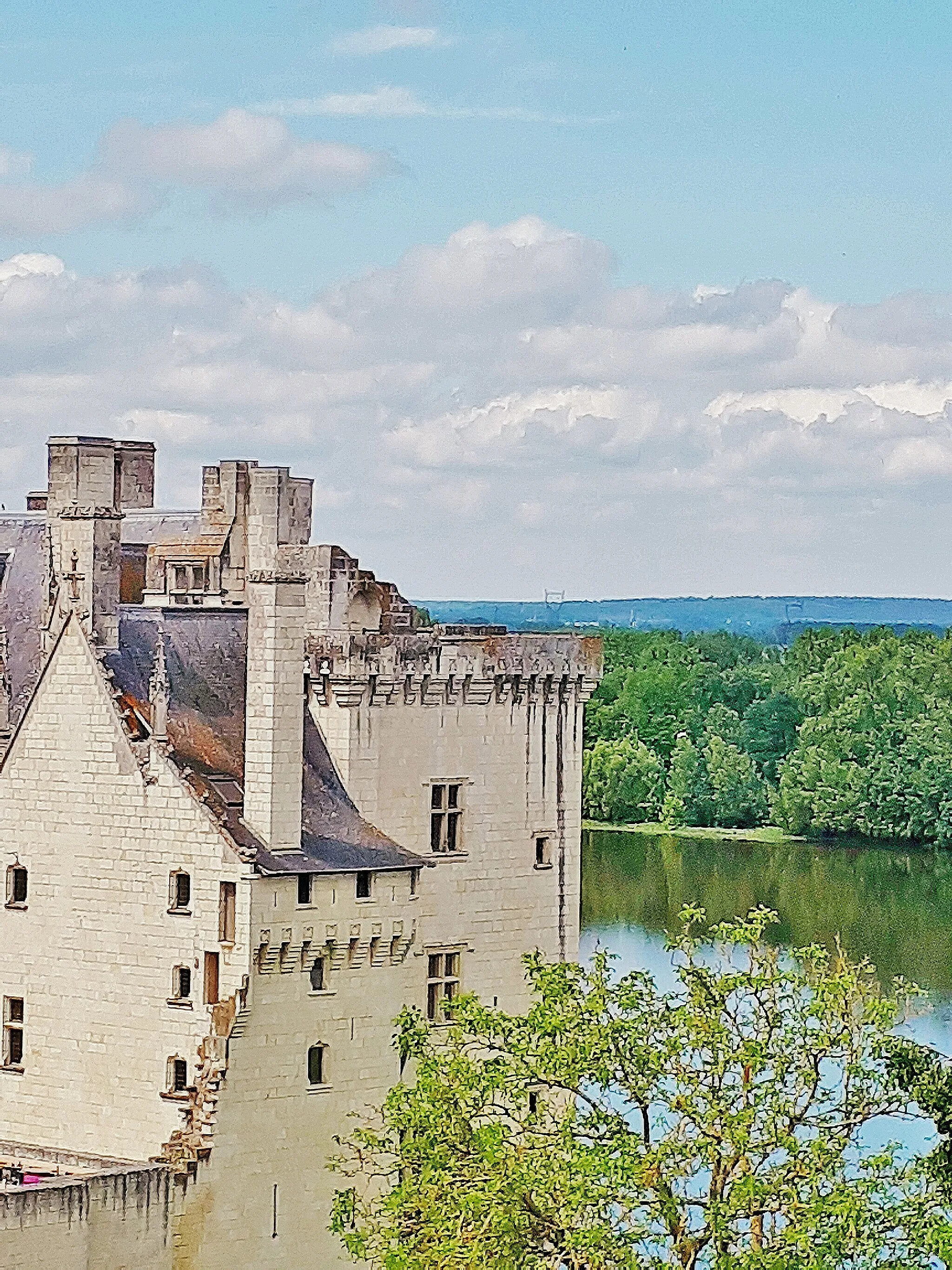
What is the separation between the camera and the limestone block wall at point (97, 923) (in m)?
39.2

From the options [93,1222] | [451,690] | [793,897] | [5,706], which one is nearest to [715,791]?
[793,897]

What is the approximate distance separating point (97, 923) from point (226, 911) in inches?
92.0

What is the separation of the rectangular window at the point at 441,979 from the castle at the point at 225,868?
0.12ft

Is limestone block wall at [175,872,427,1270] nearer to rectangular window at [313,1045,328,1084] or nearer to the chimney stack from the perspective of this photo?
rectangular window at [313,1045,328,1084]

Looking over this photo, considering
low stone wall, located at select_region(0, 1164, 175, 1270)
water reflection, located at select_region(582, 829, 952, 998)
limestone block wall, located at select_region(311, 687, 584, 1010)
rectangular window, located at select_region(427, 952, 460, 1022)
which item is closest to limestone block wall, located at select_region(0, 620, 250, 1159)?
low stone wall, located at select_region(0, 1164, 175, 1270)

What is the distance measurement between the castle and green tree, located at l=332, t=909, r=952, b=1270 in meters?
2.13

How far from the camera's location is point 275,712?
3922cm

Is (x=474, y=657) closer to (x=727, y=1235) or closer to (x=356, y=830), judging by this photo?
(x=356, y=830)

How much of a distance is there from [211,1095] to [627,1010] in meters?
5.73

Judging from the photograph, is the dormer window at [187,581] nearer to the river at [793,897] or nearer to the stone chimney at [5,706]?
the stone chimney at [5,706]

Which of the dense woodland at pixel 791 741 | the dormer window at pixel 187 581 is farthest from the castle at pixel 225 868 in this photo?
the dense woodland at pixel 791 741

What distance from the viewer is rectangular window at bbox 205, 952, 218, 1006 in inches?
1533

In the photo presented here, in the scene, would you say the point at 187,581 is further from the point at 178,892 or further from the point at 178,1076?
the point at 178,1076

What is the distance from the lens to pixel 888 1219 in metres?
33.1
